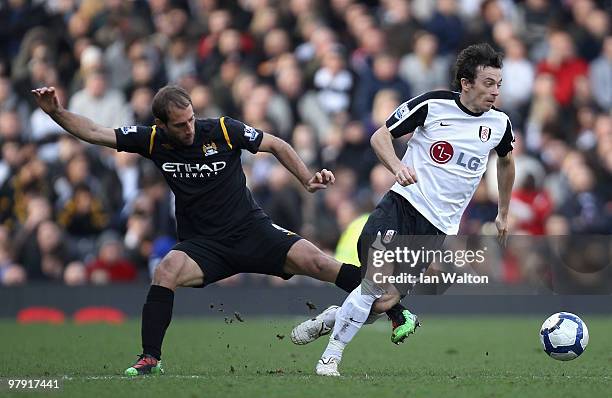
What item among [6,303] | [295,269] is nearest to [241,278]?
[6,303]

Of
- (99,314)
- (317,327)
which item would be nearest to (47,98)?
(317,327)

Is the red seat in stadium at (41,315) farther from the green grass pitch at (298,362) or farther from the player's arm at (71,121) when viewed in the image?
the player's arm at (71,121)

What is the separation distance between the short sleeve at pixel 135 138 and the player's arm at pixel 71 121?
6 cm

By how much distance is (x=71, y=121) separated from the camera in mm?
9164

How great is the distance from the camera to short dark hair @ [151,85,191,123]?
9.03 metres

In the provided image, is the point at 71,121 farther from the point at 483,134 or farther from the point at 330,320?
the point at 483,134

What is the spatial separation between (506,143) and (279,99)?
9.08 m

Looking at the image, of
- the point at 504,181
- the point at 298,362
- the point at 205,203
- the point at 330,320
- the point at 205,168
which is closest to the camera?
the point at 205,168

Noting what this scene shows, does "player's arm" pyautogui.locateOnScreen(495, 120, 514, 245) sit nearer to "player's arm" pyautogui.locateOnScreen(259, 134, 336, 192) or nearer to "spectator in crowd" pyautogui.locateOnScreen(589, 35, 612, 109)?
"player's arm" pyautogui.locateOnScreen(259, 134, 336, 192)

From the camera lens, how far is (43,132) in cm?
1850

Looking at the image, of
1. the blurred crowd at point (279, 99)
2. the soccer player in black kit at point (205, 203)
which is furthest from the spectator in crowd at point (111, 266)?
the soccer player in black kit at point (205, 203)

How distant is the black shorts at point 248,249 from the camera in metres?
9.48

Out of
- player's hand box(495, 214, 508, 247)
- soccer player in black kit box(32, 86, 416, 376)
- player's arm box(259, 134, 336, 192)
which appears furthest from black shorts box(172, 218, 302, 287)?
player's hand box(495, 214, 508, 247)

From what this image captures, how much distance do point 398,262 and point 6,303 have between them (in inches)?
368
